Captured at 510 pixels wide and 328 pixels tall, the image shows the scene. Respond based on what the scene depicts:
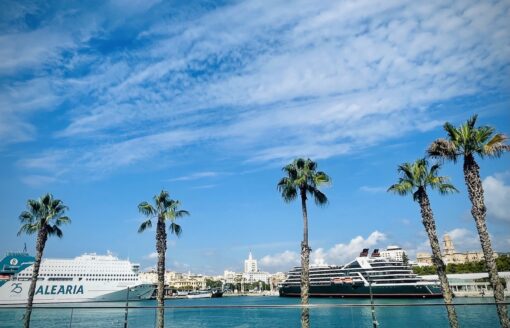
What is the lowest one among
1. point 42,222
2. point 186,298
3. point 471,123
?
point 186,298

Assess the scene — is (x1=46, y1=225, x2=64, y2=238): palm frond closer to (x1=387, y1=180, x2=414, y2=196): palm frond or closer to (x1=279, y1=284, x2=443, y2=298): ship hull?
(x1=387, y1=180, x2=414, y2=196): palm frond

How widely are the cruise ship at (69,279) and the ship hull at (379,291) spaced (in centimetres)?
6273

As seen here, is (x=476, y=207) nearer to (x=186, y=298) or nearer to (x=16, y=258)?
(x=16, y=258)

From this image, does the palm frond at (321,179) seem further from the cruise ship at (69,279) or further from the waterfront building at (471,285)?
the cruise ship at (69,279)

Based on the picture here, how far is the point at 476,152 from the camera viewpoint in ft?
49.3

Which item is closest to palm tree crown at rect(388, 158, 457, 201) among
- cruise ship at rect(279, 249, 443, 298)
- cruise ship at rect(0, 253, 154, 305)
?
cruise ship at rect(279, 249, 443, 298)

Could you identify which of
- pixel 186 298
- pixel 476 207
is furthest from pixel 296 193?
pixel 186 298

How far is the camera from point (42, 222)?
25125 millimetres

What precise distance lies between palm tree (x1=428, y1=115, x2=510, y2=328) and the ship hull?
9223 centimetres

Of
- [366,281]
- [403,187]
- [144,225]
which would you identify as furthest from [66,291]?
[403,187]

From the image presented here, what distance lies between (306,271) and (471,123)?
10.3 m

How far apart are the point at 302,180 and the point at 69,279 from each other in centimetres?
11658

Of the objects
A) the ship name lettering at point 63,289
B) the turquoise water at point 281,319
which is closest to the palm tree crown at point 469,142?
the turquoise water at point 281,319

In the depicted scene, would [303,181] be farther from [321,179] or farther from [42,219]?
[42,219]
